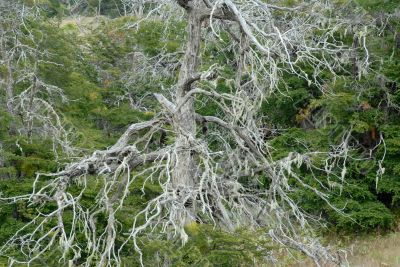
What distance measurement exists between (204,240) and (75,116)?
908 centimetres

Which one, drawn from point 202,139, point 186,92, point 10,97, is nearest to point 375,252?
point 202,139

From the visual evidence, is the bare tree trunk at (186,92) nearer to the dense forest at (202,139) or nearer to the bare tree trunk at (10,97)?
the dense forest at (202,139)

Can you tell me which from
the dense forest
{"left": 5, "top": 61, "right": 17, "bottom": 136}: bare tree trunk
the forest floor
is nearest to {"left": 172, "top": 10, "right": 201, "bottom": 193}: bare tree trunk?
the dense forest

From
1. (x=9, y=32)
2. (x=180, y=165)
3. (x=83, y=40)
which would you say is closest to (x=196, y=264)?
(x=180, y=165)

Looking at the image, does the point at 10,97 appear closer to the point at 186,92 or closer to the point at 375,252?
the point at 186,92

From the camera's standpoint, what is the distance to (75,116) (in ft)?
47.1

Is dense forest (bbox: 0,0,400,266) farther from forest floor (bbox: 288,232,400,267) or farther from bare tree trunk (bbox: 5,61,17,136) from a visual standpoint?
forest floor (bbox: 288,232,400,267)

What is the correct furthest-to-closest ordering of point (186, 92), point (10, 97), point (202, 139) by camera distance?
point (10, 97) → point (202, 139) → point (186, 92)

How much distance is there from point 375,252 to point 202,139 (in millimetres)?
5365

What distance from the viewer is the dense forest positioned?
20.7 feet

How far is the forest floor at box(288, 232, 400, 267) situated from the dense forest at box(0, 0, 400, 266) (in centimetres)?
43

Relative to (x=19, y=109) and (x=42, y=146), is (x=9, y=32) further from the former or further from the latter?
(x=42, y=146)

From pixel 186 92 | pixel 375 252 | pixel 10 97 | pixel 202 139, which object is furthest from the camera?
pixel 10 97

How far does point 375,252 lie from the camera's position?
1123 cm
